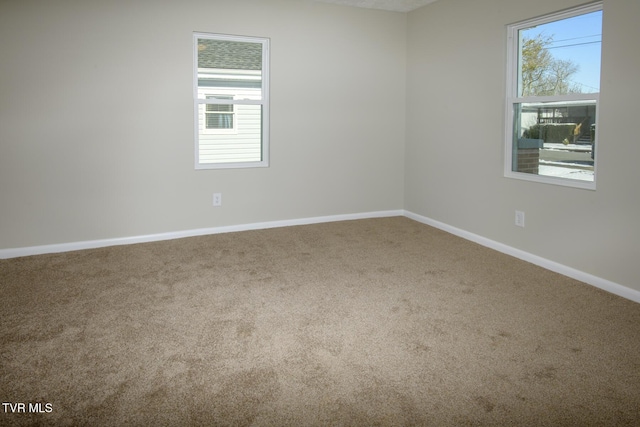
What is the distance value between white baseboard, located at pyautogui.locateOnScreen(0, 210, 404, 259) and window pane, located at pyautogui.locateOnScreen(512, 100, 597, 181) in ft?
6.65

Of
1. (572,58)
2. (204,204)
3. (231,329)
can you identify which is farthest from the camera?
(204,204)

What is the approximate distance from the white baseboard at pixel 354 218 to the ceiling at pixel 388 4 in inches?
92.0

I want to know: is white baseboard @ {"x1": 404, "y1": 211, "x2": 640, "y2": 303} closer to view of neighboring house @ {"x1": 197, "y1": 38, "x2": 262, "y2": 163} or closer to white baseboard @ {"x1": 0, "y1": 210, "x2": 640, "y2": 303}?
white baseboard @ {"x1": 0, "y1": 210, "x2": 640, "y2": 303}

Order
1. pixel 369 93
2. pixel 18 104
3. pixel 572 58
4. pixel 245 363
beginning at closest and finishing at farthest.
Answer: pixel 245 363 < pixel 572 58 < pixel 18 104 < pixel 369 93

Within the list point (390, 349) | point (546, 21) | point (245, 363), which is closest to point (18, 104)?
point (245, 363)

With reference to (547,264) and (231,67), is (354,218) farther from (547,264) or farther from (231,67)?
(547,264)

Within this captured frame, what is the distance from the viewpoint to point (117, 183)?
15.3 feet

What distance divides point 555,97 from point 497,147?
0.72 meters

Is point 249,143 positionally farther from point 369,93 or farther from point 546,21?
point 546,21

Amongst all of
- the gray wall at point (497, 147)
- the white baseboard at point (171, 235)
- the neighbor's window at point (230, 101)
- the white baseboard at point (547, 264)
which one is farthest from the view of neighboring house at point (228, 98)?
the white baseboard at point (547, 264)

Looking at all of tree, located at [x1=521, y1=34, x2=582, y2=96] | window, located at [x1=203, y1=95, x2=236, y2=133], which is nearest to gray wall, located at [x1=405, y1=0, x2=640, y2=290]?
tree, located at [x1=521, y1=34, x2=582, y2=96]

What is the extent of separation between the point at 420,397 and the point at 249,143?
12.1ft

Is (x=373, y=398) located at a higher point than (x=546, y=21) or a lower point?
lower

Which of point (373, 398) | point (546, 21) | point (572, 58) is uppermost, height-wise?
point (546, 21)
